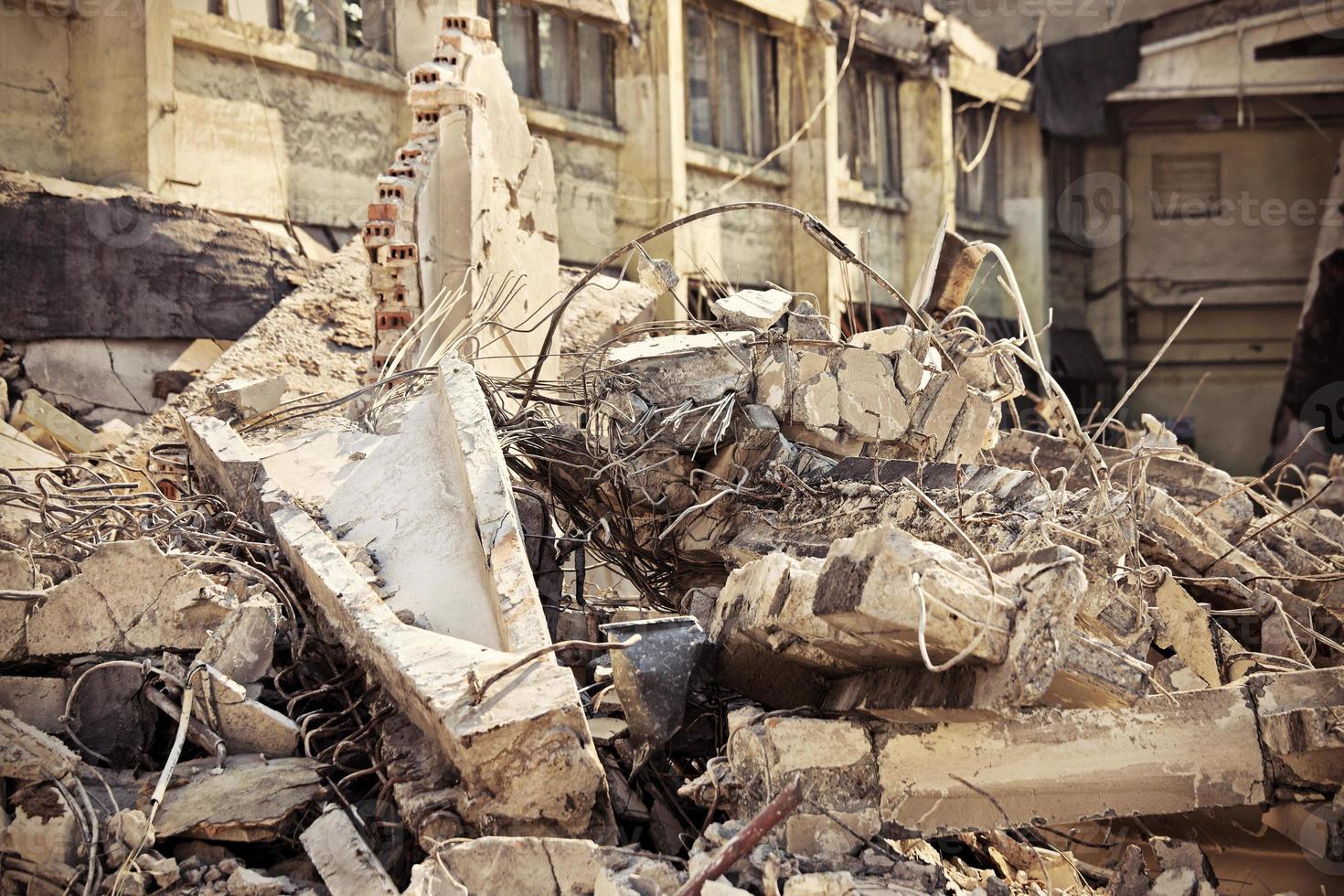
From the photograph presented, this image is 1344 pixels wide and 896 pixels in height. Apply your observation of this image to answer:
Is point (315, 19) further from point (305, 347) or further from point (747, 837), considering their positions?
point (747, 837)

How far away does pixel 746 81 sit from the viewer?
45.4 feet

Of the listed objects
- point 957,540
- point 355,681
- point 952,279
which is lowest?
point 355,681

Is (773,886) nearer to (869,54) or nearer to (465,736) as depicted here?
(465,736)

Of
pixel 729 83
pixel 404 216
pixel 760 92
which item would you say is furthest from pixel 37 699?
pixel 760 92

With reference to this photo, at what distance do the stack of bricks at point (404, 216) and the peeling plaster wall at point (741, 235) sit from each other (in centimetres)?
529

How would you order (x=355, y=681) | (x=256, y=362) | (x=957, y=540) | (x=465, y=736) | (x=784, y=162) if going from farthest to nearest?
1. (x=784, y=162)
2. (x=256, y=362)
3. (x=957, y=540)
4. (x=355, y=681)
5. (x=465, y=736)

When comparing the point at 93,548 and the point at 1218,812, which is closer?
→ the point at 1218,812

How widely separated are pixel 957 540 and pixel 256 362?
15.7ft

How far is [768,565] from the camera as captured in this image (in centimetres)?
331

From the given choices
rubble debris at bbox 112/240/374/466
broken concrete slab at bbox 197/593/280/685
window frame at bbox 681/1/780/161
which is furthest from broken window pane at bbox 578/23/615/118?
broken concrete slab at bbox 197/593/280/685

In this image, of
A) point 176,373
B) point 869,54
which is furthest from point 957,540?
point 869,54

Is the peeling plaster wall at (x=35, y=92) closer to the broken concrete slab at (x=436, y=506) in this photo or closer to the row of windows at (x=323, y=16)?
the row of windows at (x=323, y=16)

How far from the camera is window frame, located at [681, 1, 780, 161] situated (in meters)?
13.1

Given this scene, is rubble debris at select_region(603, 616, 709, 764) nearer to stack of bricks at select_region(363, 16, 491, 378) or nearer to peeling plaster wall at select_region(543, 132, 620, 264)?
stack of bricks at select_region(363, 16, 491, 378)
